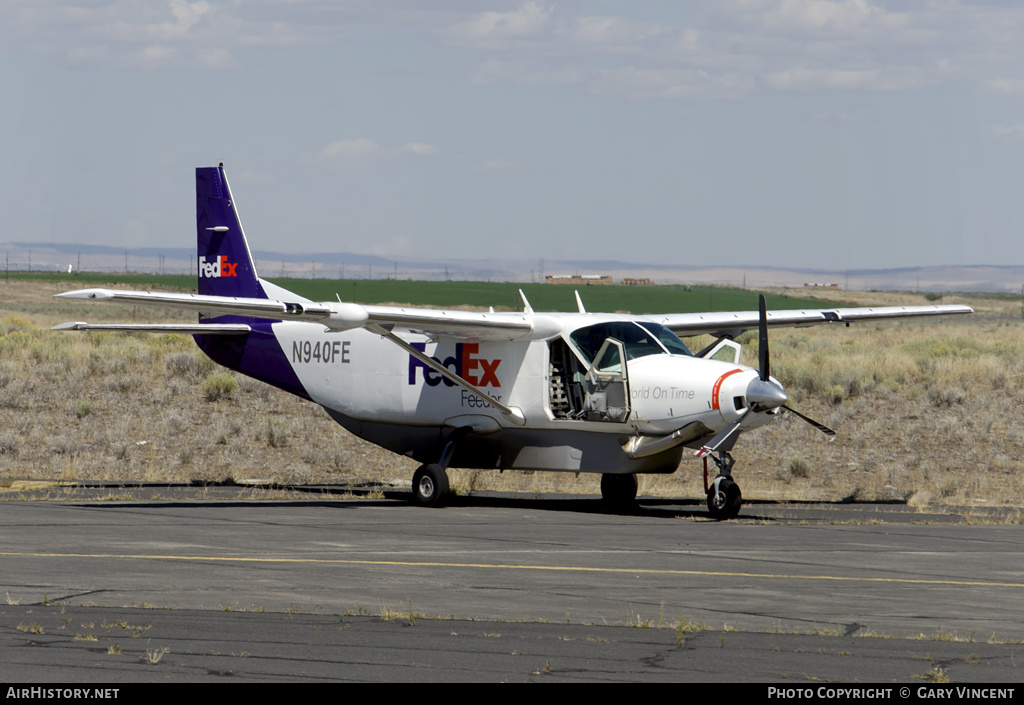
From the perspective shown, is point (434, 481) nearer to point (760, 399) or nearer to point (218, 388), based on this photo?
point (760, 399)

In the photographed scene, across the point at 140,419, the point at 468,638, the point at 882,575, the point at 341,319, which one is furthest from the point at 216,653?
the point at 140,419

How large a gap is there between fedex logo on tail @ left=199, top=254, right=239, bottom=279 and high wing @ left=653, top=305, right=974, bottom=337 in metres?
8.10

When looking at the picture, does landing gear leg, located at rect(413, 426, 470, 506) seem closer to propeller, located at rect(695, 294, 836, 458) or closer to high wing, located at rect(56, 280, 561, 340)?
high wing, located at rect(56, 280, 561, 340)

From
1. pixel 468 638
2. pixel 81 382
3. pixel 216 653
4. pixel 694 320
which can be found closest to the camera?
pixel 216 653

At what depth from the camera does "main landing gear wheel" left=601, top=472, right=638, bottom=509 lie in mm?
20281

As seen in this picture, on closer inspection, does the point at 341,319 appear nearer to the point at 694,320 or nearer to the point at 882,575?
the point at 694,320

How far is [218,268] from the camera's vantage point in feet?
78.6

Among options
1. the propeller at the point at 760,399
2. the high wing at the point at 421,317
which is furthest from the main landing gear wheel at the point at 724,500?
the high wing at the point at 421,317

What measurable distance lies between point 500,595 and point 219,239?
48.0 ft

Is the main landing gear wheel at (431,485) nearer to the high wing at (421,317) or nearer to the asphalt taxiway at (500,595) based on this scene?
the asphalt taxiway at (500,595)

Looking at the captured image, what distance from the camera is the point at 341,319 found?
703 inches

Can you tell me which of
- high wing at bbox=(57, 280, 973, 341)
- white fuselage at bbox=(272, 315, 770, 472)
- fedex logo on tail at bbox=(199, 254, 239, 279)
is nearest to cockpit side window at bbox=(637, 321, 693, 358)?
white fuselage at bbox=(272, 315, 770, 472)

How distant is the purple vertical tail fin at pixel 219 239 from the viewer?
2381 centimetres

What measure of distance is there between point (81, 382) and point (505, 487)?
1513 cm
